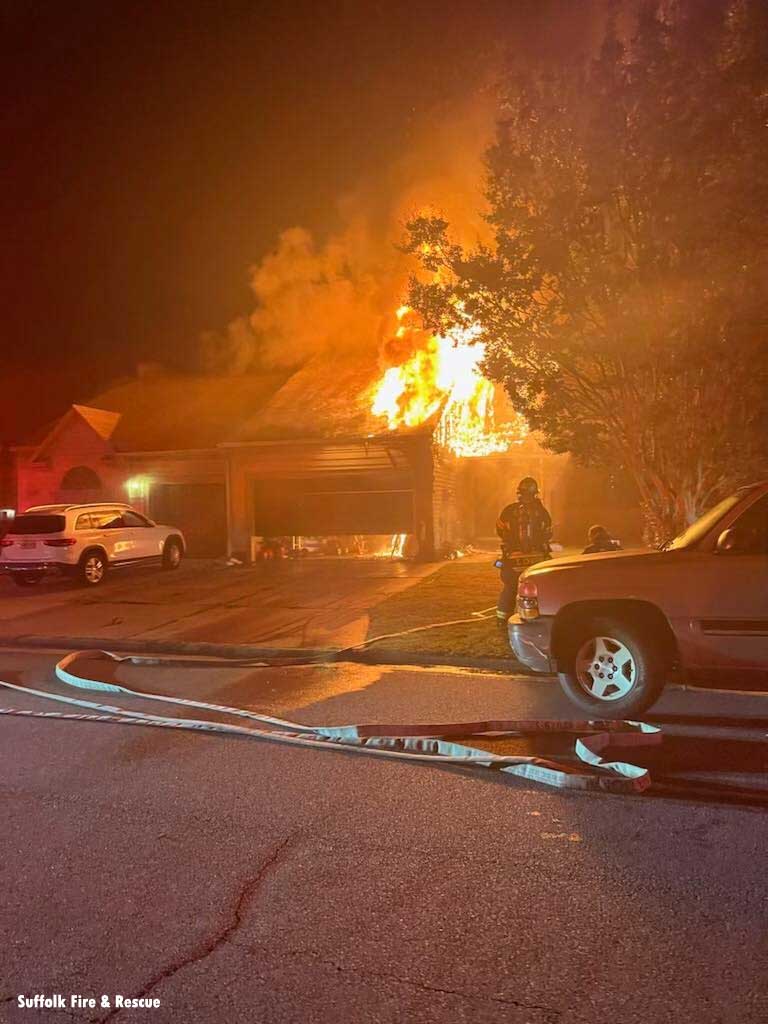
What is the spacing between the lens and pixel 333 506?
19.3 m

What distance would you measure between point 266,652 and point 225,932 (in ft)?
19.1

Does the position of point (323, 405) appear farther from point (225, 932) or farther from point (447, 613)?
point (225, 932)

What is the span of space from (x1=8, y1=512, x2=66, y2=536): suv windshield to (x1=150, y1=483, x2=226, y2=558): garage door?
221 inches

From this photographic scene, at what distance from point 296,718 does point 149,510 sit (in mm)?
16191

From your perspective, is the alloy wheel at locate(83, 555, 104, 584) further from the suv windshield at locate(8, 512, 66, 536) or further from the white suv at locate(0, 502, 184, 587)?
the suv windshield at locate(8, 512, 66, 536)

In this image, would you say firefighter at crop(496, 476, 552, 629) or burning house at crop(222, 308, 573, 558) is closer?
firefighter at crop(496, 476, 552, 629)

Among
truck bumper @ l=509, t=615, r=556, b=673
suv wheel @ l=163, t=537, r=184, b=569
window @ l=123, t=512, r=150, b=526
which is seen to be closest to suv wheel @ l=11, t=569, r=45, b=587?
window @ l=123, t=512, r=150, b=526

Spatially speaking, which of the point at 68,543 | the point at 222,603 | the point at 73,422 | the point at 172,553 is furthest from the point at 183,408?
the point at 222,603

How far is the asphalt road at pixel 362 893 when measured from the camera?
2.51 m

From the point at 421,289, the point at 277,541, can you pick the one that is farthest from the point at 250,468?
the point at 421,289

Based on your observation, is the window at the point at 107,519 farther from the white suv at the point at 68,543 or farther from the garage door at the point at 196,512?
the garage door at the point at 196,512

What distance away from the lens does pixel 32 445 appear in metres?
22.5

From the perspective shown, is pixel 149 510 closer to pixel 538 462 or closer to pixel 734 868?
pixel 538 462

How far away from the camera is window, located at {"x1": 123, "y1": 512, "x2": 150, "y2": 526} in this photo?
1705 cm
